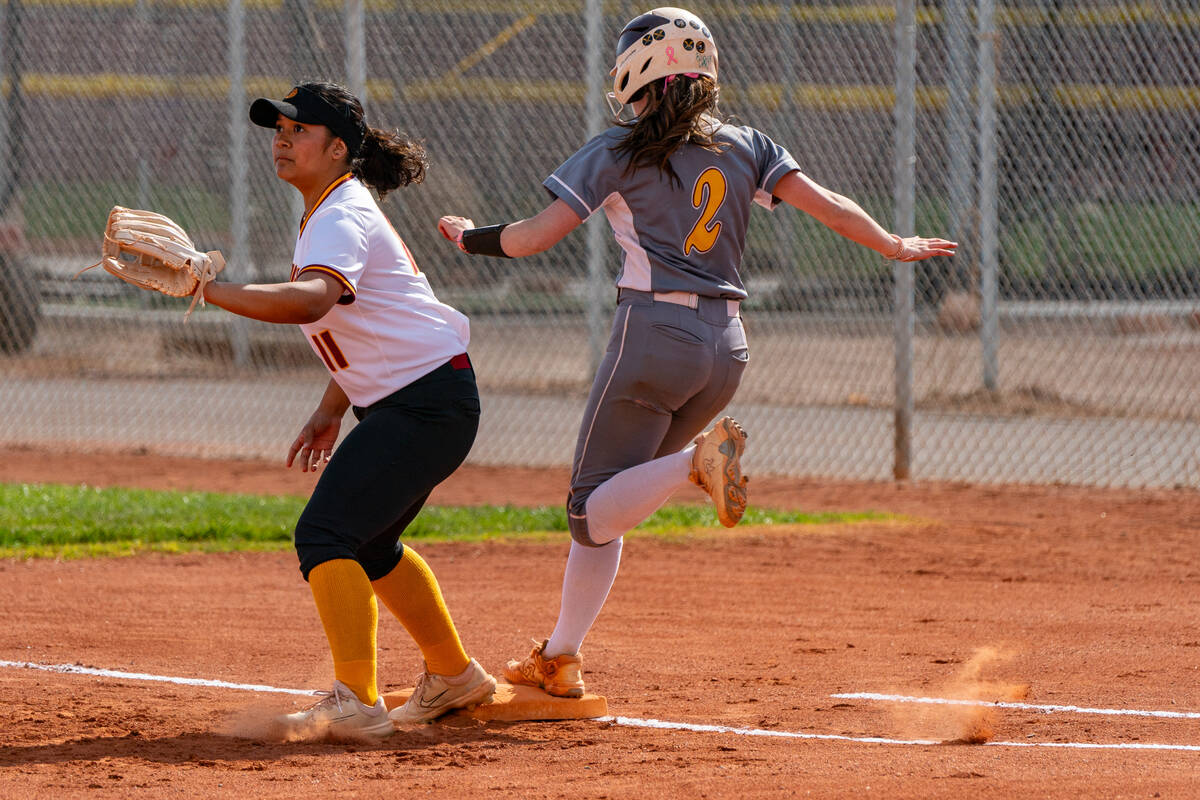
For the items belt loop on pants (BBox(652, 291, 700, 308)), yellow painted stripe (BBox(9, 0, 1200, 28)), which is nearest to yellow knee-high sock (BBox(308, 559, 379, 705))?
belt loop on pants (BBox(652, 291, 700, 308))

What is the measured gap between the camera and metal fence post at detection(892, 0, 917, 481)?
988 cm

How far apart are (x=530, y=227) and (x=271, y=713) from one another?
1.68 metres

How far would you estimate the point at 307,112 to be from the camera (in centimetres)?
424

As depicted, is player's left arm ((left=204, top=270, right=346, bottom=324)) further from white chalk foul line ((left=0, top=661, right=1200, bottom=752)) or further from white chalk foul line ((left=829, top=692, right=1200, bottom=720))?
white chalk foul line ((left=829, top=692, right=1200, bottom=720))

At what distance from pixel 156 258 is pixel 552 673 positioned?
1739mm

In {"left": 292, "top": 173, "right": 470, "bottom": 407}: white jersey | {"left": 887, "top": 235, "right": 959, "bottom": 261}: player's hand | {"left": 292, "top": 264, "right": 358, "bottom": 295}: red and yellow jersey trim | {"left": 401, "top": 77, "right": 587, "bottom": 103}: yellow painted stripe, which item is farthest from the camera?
{"left": 401, "top": 77, "right": 587, "bottom": 103}: yellow painted stripe

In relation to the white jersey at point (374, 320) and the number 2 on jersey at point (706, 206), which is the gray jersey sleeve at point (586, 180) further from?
the white jersey at point (374, 320)

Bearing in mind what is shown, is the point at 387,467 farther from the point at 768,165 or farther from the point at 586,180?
the point at 768,165

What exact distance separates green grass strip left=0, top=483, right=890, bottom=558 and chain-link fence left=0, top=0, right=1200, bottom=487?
6.67 feet

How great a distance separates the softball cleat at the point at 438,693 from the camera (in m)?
4.49

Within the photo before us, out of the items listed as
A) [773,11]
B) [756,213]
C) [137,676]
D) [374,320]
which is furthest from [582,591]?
[756,213]

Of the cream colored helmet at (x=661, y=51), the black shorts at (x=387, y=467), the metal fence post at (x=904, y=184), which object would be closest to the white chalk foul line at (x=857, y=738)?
the black shorts at (x=387, y=467)

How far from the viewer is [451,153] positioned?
1292 centimetres

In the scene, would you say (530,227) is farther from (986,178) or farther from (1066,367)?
(1066,367)
